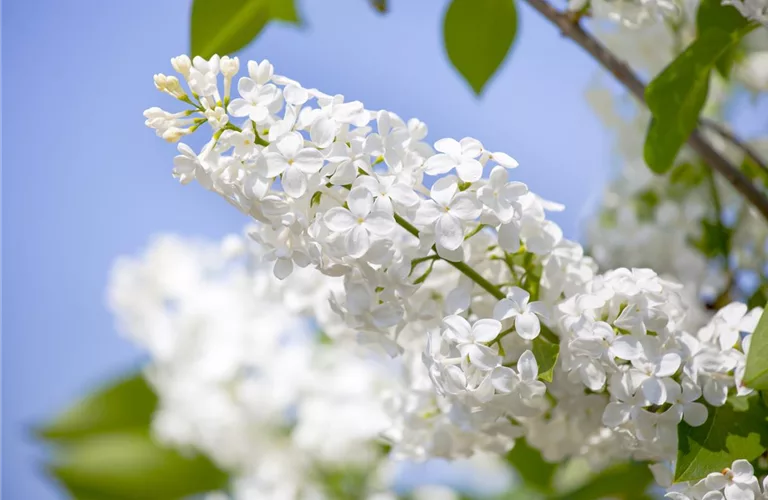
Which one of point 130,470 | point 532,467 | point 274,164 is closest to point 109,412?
point 130,470

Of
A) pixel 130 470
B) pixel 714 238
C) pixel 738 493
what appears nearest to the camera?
pixel 738 493

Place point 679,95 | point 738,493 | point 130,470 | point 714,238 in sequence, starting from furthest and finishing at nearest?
point 130,470 < point 714,238 < point 679,95 < point 738,493

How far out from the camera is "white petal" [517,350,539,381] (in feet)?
1.21

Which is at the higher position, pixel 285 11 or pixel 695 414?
pixel 285 11

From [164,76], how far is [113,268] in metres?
0.64

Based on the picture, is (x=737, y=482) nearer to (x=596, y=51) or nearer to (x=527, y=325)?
(x=527, y=325)

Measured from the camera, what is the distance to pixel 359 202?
1.17 ft

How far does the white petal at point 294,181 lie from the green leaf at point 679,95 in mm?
198

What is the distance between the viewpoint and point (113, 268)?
98 cm

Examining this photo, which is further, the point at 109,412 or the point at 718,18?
the point at 109,412

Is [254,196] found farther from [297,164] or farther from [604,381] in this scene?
[604,381]

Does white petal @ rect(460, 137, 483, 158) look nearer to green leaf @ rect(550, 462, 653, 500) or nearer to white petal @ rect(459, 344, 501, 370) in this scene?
white petal @ rect(459, 344, 501, 370)

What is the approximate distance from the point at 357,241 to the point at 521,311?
0.26 ft

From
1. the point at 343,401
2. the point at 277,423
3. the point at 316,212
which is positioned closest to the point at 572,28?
the point at 316,212
